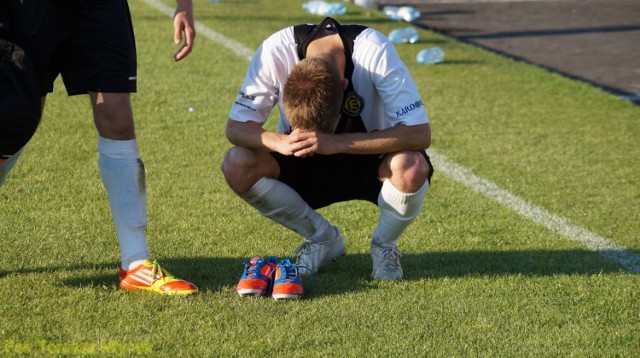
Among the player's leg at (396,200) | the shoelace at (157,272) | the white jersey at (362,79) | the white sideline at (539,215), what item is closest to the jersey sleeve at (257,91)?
the white jersey at (362,79)

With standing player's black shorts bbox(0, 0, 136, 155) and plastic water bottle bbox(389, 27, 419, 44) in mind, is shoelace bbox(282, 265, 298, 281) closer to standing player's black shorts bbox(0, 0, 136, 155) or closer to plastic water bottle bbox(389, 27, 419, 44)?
standing player's black shorts bbox(0, 0, 136, 155)

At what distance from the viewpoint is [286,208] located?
4.52 metres

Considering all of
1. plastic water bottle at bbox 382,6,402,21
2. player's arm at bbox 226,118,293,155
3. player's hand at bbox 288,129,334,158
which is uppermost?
player's hand at bbox 288,129,334,158

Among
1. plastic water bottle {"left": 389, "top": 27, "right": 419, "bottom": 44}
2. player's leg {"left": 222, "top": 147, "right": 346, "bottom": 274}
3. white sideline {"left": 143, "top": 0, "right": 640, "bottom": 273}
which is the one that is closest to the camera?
player's leg {"left": 222, "top": 147, "right": 346, "bottom": 274}

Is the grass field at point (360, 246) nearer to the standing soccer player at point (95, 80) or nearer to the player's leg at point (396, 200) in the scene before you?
the player's leg at point (396, 200)

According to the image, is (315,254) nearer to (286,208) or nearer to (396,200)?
(286,208)

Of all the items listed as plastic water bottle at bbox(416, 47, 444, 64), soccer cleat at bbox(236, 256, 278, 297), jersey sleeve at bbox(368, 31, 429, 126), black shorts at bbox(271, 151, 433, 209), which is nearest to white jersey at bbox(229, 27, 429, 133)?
jersey sleeve at bbox(368, 31, 429, 126)

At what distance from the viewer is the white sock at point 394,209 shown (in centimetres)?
436

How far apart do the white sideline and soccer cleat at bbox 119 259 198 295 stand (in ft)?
6.26

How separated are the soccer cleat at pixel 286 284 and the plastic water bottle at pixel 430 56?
223 inches

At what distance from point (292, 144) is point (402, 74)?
0.54 metres

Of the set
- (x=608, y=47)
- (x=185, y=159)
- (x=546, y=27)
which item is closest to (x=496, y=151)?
(x=185, y=159)

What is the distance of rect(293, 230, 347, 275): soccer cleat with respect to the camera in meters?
4.53

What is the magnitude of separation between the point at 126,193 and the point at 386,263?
1.06m
